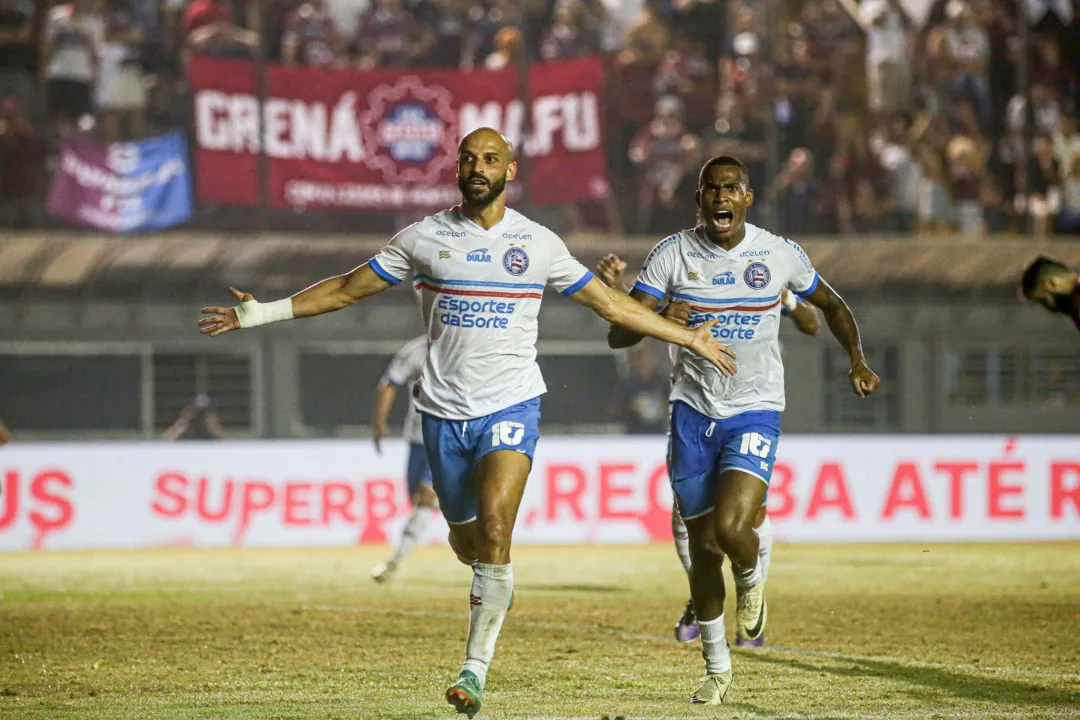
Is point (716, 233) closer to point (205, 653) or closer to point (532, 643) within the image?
point (532, 643)

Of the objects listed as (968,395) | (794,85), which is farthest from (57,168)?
(968,395)

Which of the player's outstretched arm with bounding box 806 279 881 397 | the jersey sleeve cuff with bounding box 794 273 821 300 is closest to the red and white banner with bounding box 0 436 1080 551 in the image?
the player's outstretched arm with bounding box 806 279 881 397

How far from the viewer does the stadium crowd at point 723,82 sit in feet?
75.3

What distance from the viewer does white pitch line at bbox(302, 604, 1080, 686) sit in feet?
30.4

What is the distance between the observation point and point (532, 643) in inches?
423

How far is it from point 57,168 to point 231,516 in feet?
22.9

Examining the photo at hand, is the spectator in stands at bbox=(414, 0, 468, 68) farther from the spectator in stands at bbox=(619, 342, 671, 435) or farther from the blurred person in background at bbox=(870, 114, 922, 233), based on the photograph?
the blurred person in background at bbox=(870, 114, 922, 233)

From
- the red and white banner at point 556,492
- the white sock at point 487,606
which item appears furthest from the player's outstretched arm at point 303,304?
the red and white banner at point 556,492

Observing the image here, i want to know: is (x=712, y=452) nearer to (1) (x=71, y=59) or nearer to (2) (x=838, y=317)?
(2) (x=838, y=317)

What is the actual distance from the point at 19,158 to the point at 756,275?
16.7 metres

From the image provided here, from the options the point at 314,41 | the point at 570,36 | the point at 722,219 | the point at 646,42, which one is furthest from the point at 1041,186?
the point at 722,219

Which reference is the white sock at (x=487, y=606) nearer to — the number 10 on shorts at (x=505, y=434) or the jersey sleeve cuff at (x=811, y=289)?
the number 10 on shorts at (x=505, y=434)

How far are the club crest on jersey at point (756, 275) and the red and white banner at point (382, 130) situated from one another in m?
15.3

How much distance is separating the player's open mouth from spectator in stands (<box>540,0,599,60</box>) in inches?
623
